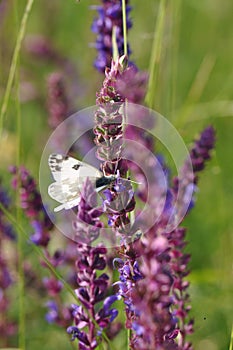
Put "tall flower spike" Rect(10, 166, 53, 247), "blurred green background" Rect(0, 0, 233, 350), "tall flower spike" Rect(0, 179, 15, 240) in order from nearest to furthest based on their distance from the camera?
"tall flower spike" Rect(10, 166, 53, 247), "tall flower spike" Rect(0, 179, 15, 240), "blurred green background" Rect(0, 0, 233, 350)

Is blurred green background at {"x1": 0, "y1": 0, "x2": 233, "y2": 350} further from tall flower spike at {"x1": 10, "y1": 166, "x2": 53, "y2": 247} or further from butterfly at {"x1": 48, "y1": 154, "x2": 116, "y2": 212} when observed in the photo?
butterfly at {"x1": 48, "y1": 154, "x2": 116, "y2": 212}

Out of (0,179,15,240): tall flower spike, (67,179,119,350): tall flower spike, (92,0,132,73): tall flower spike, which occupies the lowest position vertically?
(67,179,119,350): tall flower spike

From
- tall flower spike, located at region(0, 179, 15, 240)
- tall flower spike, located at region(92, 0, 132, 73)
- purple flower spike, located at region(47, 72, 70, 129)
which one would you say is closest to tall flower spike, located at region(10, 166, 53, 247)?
tall flower spike, located at region(0, 179, 15, 240)

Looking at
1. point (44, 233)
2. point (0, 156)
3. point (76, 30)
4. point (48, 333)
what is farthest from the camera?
point (76, 30)

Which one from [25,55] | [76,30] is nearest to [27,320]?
[25,55]

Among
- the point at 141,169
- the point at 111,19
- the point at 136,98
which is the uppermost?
the point at 111,19

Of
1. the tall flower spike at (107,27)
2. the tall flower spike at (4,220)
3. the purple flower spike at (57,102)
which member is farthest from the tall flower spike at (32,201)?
the purple flower spike at (57,102)

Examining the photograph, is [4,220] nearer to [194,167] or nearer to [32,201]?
[32,201]

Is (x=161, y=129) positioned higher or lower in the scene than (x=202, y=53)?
lower

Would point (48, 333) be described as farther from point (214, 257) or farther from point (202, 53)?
point (202, 53)
